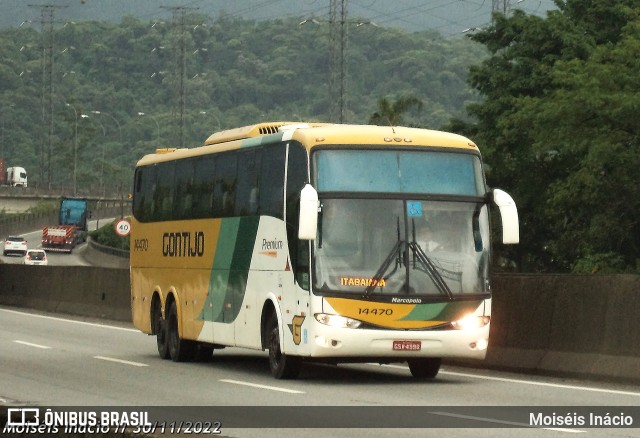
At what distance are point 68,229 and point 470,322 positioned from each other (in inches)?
4123

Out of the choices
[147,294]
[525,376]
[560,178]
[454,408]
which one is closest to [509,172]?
[560,178]

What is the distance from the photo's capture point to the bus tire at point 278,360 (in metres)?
20.4

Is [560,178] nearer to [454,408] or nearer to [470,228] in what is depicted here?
[470,228]

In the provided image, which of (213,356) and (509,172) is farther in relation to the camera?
(509,172)

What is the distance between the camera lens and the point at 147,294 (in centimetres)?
2711

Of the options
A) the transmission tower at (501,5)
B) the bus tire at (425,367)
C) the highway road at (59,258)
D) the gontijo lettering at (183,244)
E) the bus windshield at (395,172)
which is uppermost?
the transmission tower at (501,5)

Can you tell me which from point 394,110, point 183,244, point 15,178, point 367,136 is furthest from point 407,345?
point 15,178

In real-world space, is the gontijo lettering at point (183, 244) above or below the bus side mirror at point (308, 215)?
below

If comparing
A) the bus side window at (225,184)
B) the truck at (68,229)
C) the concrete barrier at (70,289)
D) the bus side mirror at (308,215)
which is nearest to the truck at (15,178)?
the truck at (68,229)

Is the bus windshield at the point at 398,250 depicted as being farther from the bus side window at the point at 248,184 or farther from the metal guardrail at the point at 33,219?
the metal guardrail at the point at 33,219

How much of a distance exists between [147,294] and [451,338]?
345 inches

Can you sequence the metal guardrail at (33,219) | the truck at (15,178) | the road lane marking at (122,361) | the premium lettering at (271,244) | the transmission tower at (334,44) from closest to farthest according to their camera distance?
1. the premium lettering at (271,244)
2. the road lane marking at (122,361)
3. the transmission tower at (334,44)
4. the metal guardrail at (33,219)
5. the truck at (15,178)

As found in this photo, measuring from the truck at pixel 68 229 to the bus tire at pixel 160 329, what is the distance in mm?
95276

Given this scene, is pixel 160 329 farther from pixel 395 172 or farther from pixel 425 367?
pixel 395 172
